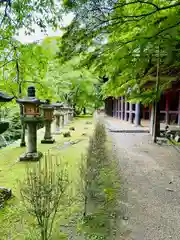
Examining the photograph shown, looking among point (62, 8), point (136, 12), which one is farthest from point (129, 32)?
point (62, 8)

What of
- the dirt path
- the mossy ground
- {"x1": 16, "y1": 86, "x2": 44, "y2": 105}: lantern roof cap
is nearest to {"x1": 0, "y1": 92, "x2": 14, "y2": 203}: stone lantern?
the mossy ground

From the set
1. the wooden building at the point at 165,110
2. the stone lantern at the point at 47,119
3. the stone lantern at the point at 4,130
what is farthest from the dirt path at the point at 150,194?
the wooden building at the point at 165,110

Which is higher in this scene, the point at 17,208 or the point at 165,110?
the point at 165,110

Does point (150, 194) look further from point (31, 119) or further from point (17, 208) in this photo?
point (31, 119)

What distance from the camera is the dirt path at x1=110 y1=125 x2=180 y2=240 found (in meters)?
2.60

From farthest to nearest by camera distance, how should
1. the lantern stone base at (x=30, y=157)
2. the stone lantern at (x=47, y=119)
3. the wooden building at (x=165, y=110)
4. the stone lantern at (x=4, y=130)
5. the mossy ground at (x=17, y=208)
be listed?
the wooden building at (x=165, y=110), the stone lantern at (x=47, y=119), the lantern stone base at (x=30, y=157), the stone lantern at (x=4, y=130), the mossy ground at (x=17, y=208)

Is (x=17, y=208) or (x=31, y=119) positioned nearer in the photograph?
(x=17, y=208)

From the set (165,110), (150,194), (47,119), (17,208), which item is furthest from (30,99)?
(165,110)

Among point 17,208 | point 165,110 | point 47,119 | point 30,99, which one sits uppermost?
point 30,99

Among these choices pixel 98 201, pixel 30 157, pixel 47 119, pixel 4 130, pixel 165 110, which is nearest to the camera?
pixel 4 130

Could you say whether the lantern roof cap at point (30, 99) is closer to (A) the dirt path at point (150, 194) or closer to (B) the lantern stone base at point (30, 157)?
(B) the lantern stone base at point (30, 157)

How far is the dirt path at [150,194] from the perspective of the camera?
2598 mm

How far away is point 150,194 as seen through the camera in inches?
145

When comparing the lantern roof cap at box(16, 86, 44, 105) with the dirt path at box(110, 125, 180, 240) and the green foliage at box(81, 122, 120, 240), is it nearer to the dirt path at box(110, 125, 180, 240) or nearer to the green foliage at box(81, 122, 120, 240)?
the green foliage at box(81, 122, 120, 240)
